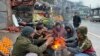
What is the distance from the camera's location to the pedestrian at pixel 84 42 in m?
8.18

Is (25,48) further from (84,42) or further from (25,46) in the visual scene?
(84,42)

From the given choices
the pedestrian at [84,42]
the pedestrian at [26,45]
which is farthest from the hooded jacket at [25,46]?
the pedestrian at [84,42]

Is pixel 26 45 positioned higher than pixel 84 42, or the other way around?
pixel 26 45

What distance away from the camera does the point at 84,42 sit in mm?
8250

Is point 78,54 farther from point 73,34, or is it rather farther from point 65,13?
point 65,13

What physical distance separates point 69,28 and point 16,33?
3375mm

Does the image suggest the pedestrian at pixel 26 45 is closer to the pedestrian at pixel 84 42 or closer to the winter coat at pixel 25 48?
the winter coat at pixel 25 48

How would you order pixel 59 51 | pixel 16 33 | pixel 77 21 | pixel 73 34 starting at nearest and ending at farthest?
pixel 59 51
pixel 73 34
pixel 16 33
pixel 77 21

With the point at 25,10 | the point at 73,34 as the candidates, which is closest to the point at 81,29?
the point at 73,34

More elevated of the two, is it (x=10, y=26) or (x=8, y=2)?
(x=8, y=2)

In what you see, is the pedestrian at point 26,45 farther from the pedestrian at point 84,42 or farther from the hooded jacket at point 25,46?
the pedestrian at point 84,42

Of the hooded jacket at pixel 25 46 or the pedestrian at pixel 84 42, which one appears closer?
the hooded jacket at pixel 25 46

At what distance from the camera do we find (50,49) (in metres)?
8.13

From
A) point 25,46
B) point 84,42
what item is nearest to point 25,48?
point 25,46
